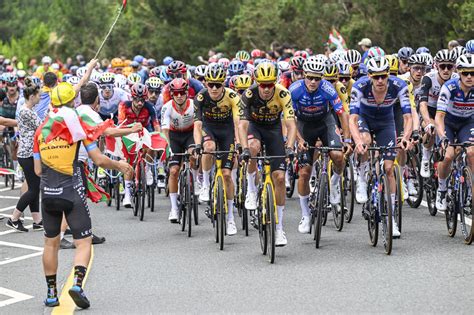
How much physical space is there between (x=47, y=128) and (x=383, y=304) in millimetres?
3319

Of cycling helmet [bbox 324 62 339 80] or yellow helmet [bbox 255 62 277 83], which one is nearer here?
yellow helmet [bbox 255 62 277 83]

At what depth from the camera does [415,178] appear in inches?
619

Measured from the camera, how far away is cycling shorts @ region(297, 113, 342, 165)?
1352cm

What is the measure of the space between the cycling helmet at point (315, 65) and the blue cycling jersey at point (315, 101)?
0.47 meters

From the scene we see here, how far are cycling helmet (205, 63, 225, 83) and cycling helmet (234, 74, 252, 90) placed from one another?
214cm

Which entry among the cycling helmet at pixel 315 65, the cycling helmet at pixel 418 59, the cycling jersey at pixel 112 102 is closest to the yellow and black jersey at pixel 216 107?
the cycling helmet at pixel 315 65

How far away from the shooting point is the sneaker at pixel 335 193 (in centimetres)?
1375

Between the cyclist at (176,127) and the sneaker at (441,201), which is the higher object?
the cyclist at (176,127)

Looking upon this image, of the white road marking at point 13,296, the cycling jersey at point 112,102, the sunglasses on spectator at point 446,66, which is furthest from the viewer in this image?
the cycling jersey at point 112,102

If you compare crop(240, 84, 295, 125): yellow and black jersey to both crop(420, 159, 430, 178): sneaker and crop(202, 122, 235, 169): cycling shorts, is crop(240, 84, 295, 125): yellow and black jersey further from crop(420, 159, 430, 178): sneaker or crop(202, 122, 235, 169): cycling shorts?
crop(420, 159, 430, 178): sneaker

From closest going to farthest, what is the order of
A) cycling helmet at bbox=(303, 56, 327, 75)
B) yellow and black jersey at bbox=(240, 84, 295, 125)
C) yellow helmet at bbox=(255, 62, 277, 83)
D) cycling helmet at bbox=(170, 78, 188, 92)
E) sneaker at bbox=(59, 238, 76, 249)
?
yellow helmet at bbox=(255, 62, 277, 83) → yellow and black jersey at bbox=(240, 84, 295, 125) → cycling helmet at bbox=(303, 56, 327, 75) → sneaker at bbox=(59, 238, 76, 249) → cycling helmet at bbox=(170, 78, 188, 92)

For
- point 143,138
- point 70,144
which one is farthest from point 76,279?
point 143,138

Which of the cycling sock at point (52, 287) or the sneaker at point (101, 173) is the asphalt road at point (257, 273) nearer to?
the cycling sock at point (52, 287)

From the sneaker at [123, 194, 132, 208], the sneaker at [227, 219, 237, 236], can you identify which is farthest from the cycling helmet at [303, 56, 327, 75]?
the sneaker at [123, 194, 132, 208]
